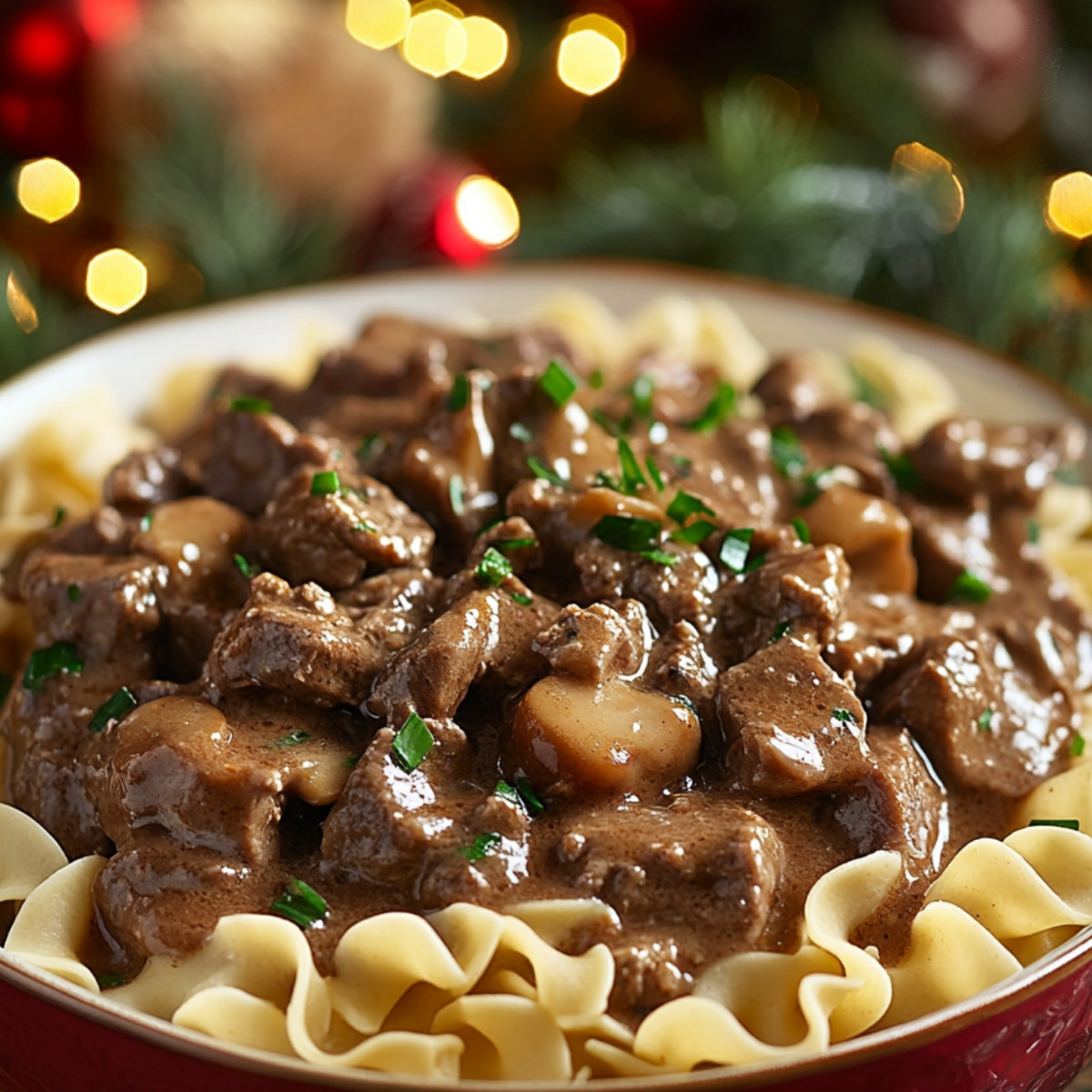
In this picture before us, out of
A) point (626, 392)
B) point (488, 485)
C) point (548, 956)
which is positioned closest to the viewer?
point (548, 956)

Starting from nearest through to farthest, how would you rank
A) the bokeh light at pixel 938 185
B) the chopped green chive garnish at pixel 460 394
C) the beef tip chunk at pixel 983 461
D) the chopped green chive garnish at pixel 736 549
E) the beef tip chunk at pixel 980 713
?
the beef tip chunk at pixel 980 713, the chopped green chive garnish at pixel 736 549, the chopped green chive garnish at pixel 460 394, the beef tip chunk at pixel 983 461, the bokeh light at pixel 938 185

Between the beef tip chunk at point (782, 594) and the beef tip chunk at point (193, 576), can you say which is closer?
the beef tip chunk at point (782, 594)

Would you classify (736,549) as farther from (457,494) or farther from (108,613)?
A: (108,613)

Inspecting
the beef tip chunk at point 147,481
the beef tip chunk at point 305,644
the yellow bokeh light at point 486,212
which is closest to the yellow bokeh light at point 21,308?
the beef tip chunk at point 147,481

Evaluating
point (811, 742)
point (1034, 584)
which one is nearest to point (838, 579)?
point (811, 742)

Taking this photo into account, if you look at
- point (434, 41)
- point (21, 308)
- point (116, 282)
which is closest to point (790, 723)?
point (21, 308)

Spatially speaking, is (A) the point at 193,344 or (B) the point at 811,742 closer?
(B) the point at 811,742

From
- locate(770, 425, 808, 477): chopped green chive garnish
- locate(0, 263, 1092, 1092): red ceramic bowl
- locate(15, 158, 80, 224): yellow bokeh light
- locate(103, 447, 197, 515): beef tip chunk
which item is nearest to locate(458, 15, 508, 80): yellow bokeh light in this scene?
locate(15, 158, 80, 224): yellow bokeh light

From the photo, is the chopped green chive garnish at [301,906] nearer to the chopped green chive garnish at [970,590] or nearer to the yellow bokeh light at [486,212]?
the chopped green chive garnish at [970,590]

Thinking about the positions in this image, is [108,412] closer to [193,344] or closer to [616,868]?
[193,344]
